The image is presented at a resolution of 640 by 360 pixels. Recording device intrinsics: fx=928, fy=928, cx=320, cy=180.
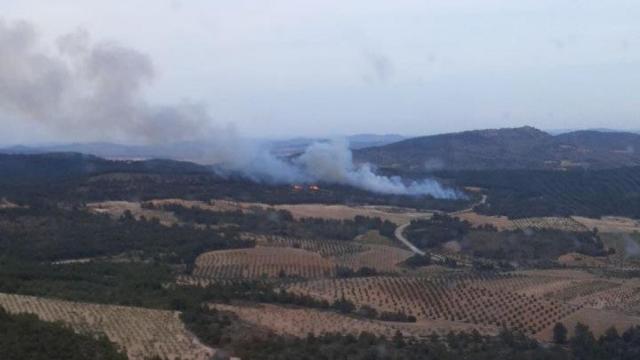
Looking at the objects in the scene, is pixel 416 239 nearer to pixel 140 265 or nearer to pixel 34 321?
pixel 140 265

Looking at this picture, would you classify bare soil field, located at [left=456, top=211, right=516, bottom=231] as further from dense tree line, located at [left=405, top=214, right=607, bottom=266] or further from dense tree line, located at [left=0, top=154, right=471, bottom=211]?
dense tree line, located at [left=0, top=154, right=471, bottom=211]

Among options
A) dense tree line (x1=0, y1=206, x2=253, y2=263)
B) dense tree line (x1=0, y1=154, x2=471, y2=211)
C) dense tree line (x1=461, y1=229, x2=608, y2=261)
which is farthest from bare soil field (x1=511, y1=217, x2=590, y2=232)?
dense tree line (x1=0, y1=206, x2=253, y2=263)

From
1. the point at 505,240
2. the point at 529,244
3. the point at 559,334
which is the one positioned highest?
the point at 505,240

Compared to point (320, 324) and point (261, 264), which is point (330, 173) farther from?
point (320, 324)

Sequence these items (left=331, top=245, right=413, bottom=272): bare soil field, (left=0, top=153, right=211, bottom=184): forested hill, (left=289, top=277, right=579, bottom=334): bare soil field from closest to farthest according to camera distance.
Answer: (left=289, top=277, right=579, bottom=334): bare soil field → (left=331, top=245, right=413, bottom=272): bare soil field → (left=0, top=153, right=211, bottom=184): forested hill

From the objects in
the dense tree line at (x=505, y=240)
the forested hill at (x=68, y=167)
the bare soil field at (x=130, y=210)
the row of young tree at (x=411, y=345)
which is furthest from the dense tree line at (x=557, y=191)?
the row of young tree at (x=411, y=345)

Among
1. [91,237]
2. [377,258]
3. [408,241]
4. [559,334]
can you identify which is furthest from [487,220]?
[559,334]

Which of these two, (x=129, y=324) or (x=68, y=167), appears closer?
(x=129, y=324)
